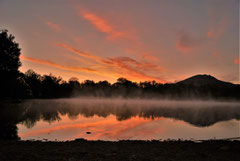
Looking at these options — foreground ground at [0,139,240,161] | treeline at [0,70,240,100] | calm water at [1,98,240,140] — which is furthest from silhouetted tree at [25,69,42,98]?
foreground ground at [0,139,240,161]

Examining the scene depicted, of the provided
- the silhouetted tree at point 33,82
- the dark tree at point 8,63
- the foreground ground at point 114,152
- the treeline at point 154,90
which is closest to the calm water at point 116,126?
the foreground ground at point 114,152

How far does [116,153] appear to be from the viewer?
32.0 ft

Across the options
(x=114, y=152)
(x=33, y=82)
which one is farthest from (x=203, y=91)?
(x=114, y=152)

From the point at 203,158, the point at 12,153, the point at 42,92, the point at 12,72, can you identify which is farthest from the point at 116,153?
the point at 42,92

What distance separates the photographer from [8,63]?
181ft

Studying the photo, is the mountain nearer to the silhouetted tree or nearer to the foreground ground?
the silhouetted tree

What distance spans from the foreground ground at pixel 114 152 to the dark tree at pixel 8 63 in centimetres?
4973

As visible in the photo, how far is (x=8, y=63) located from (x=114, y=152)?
55.9 metres

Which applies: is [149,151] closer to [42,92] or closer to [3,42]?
[3,42]

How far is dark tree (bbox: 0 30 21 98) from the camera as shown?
53812mm

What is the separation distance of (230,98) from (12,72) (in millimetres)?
170988

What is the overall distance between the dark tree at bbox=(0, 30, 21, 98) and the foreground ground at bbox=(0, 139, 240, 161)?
49729 millimetres

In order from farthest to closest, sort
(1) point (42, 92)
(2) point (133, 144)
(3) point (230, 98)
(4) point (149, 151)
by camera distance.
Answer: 1. (3) point (230, 98)
2. (1) point (42, 92)
3. (2) point (133, 144)
4. (4) point (149, 151)

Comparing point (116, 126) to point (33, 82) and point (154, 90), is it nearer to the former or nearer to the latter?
point (33, 82)
